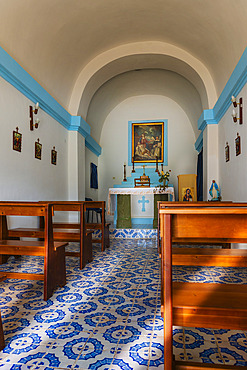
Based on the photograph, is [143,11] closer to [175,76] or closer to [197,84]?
[197,84]

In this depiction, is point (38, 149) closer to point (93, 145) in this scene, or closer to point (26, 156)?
point (26, 156)

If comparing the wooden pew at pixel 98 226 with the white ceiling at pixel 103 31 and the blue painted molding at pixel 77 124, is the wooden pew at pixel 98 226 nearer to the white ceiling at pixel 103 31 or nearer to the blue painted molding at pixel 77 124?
the white ceiling at pixel 103 31

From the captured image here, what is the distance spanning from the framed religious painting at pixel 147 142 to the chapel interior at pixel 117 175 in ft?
0.13

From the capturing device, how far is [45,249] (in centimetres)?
273

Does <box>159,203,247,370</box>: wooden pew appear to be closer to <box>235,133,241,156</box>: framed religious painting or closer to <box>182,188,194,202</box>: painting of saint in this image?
<box>235,133,241,156</box>: framed religious painting

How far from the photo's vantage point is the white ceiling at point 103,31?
4.64 metres

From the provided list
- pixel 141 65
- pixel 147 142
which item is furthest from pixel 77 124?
pixel 147 142

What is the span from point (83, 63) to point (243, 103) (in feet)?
14.5

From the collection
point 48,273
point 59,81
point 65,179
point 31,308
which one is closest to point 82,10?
point 59,81

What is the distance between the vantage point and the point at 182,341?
1.88 meters

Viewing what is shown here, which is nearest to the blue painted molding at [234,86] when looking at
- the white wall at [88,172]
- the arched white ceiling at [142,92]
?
the arched white ceiling at [142,92]

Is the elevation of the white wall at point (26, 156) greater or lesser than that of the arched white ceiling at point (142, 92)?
lesser

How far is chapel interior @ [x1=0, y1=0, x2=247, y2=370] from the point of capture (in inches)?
70.1

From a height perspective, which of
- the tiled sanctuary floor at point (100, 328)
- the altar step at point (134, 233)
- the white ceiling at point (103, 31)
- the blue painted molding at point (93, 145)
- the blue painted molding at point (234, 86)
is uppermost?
the white ceiling at point (103, 31)
